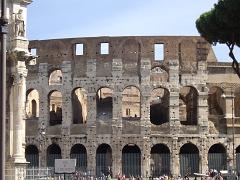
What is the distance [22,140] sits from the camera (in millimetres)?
22047

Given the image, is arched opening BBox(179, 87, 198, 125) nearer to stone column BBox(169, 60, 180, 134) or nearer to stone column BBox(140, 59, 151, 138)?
stone column BBox(169, 60, 180, 134)

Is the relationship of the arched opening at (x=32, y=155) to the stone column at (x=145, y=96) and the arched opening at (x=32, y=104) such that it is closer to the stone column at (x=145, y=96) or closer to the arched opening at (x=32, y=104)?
the arched opening at (x=32, y=104)

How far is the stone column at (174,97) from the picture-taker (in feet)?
144

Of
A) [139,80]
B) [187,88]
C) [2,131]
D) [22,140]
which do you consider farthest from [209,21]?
[187,88]

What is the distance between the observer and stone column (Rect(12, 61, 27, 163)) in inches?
858

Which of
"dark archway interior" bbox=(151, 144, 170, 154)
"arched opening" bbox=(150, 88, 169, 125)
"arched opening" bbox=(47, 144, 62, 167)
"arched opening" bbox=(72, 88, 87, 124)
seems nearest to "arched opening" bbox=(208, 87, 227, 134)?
"arched opening" bbox=(150, 88, 169, 125)

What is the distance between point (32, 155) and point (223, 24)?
82.9 ft

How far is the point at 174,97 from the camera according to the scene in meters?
44.0

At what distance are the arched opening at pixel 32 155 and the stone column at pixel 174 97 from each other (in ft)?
30.4

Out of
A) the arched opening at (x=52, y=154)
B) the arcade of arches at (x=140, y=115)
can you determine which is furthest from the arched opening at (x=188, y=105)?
the arched opening at (x=52, y=154)

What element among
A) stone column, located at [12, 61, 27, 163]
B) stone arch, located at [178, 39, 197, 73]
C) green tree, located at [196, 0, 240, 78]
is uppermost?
stone arch, located at [178, 39, 197, 73]

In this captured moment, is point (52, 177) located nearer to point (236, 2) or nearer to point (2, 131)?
point (236, 2)

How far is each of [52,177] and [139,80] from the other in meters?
19.3

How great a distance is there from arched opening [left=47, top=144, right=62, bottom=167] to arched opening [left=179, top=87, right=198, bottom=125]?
8.92 m
